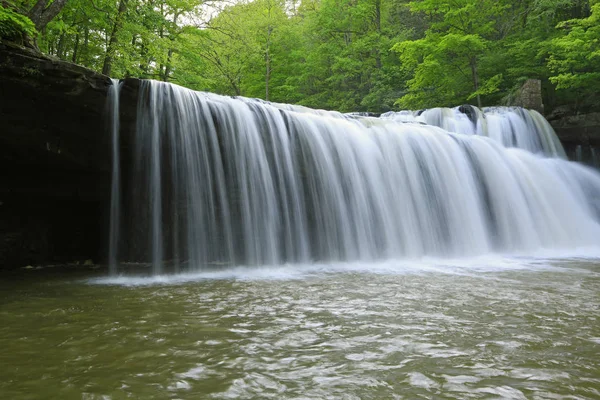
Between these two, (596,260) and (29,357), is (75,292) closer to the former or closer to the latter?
(29,357)

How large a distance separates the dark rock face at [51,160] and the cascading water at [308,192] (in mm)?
721

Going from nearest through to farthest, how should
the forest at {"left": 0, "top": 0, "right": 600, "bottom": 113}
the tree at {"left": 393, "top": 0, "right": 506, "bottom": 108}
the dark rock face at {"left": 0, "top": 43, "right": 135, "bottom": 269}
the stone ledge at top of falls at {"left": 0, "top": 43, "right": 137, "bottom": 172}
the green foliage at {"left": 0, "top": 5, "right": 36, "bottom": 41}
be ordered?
the green foliage at {"left": 0, "top": 5, "right": 36, "bottom": 41}, the stone ledge at top of falls at {"left": 0, "top": 43, "right": 137, "bottom": 172}, the dark rock face at {"left": 0, "top": 43, "right": 135, "bottom": 269}, the forest at {"left": 0, "top": 0, "right": 600, "bottom": 113}, the tree at {"left": 393, "top": 0, "right": 506, "bottom": 108}

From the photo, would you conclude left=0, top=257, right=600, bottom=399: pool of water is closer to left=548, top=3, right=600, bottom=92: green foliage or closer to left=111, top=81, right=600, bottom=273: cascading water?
left=111, top=81, right=600, bottom=273: cascading water

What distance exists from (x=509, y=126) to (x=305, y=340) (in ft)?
46.2

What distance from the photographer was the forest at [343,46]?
37.7ft

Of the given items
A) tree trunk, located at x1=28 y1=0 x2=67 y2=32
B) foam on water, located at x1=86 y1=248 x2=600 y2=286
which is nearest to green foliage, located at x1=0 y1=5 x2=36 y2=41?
tree trunk, located at x1=28 y1=0 x2=67 y2=32

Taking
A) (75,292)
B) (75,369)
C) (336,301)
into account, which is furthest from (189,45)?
(75,369)

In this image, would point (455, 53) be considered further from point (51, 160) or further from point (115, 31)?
point (51, 160)

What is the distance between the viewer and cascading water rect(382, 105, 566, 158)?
46.5 feet

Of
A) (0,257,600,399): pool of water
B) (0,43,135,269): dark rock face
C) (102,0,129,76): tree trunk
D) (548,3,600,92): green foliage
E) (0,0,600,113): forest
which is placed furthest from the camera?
(548,3,600,92): green foliage

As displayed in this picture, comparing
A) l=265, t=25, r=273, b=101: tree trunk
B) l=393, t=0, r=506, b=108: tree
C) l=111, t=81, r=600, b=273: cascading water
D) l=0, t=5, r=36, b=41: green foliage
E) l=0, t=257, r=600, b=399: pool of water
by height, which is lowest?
l=0, t=257, r=600, b=399: pool of water

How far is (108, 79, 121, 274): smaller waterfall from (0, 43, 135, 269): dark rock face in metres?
0.11

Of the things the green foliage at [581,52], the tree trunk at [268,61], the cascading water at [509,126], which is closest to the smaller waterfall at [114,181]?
the cascading water at [509,126]

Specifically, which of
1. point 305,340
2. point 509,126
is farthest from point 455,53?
point 305,340
